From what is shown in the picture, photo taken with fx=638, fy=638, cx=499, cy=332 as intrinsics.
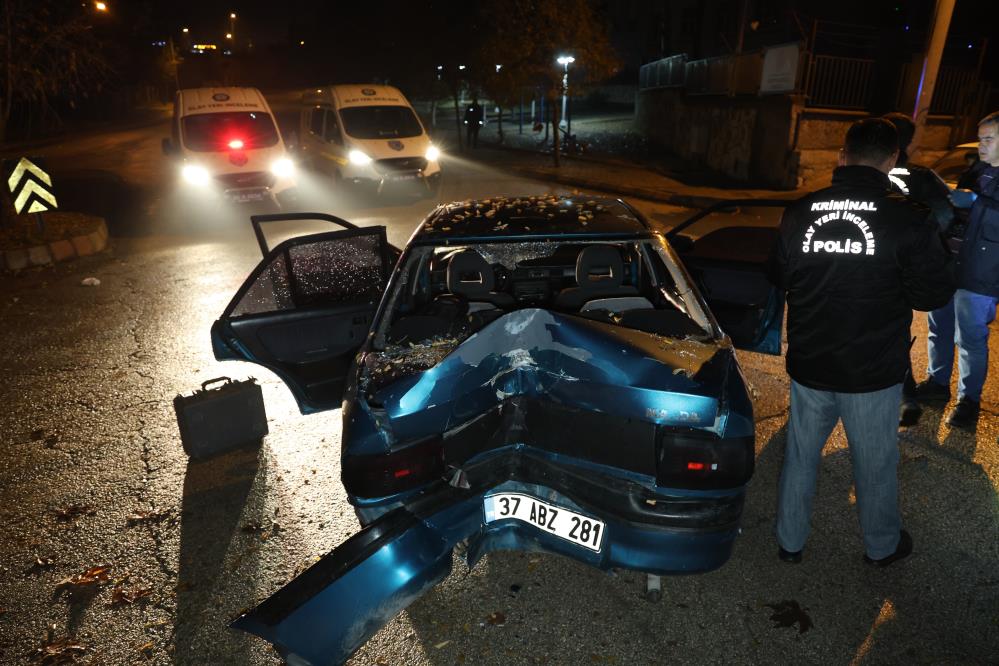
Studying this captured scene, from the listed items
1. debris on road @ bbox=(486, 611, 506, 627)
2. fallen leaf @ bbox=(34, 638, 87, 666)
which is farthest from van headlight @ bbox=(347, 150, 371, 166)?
debris on road @ bbox=(486, 611, 506, 627)

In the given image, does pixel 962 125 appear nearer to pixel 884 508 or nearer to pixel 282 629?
pixel 884 508

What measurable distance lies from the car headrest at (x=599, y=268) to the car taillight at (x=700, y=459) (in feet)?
3.88

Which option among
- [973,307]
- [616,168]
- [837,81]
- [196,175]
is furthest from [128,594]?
[837,81]

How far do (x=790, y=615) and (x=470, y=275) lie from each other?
2179mm

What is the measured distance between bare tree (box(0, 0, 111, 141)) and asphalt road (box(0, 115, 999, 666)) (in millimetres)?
7728

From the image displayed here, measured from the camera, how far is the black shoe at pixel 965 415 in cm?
417

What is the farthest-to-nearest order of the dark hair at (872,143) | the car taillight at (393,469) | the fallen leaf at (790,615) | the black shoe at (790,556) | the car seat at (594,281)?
the car seat at (594,281) < the black shoe at (790,556) < the fallen leaf at (790,615) < the dark hair at (872,143) < the car taillight at (393,469)

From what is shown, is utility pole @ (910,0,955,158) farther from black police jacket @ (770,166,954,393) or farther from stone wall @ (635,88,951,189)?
black police jacket @ (770,166,954,393)

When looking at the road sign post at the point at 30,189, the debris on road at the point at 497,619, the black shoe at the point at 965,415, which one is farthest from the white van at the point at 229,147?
the black shoe at the point at 965,415

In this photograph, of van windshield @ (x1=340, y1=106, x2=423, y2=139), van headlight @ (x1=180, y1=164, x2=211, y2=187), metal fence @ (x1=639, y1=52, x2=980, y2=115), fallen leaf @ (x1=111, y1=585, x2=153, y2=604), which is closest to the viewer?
fallen leaf @ (x1=111, y1=585, x2=153, y2=604)

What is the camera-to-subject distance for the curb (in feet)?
28.0

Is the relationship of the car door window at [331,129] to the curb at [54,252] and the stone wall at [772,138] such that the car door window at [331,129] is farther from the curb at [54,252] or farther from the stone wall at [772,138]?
the stone wall at [772,138]

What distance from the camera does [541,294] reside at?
4.21m

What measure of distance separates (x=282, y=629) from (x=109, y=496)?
2.28 m
